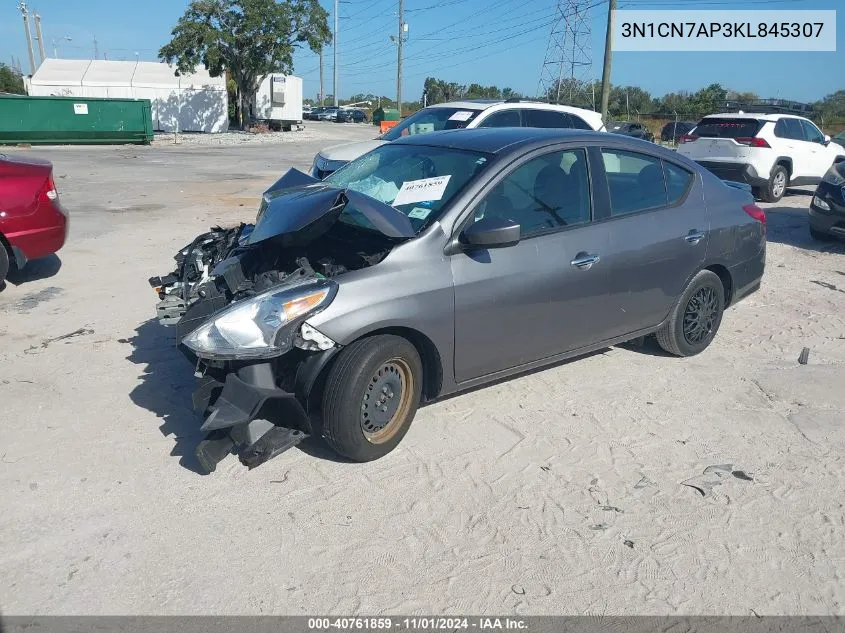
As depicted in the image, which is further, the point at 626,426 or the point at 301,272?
the point at 626,426

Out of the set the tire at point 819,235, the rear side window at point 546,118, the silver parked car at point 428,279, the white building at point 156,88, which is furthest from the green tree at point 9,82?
the silver parked car at point 428,279

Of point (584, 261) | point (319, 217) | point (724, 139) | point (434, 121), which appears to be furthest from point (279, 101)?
point (319, 217)

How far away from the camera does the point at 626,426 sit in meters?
4.55

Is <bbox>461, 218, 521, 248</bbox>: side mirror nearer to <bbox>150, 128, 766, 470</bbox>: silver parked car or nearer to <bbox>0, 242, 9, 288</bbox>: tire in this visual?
<bbox>150, 128, 766, 470</bbox>: silver parked car

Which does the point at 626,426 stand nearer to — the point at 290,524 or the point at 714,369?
the point at 714,369

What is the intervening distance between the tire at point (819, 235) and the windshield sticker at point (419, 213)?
7.88m

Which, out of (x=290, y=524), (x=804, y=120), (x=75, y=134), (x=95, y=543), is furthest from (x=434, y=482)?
(x=75, y=134)

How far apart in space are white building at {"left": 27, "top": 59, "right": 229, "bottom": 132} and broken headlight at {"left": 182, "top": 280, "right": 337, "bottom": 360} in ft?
131

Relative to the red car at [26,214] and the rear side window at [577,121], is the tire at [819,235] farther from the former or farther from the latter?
the red car at [26,214]

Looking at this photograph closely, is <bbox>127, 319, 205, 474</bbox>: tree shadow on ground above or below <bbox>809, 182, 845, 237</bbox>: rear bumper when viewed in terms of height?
below

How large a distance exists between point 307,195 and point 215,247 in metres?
0.97

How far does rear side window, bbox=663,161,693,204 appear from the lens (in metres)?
5.35

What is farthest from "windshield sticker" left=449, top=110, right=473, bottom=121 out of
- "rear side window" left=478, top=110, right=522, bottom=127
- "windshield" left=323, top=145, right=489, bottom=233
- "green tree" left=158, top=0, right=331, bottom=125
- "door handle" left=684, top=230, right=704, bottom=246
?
"green tree" left=158, top=0, right=331, bottom=125

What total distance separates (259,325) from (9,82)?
73.1 meters
